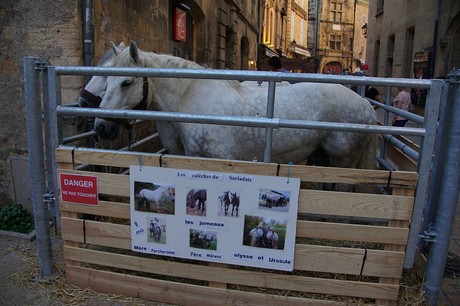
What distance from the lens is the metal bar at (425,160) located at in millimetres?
2383

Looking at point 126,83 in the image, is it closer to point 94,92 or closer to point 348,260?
point 94,92

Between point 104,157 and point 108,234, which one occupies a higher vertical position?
point 104,157

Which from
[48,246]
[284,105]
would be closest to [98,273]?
[48,246]

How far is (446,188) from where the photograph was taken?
2535mm

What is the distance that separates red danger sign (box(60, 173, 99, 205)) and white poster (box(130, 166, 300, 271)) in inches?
12.2

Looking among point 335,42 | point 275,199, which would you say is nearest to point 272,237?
point 275,199

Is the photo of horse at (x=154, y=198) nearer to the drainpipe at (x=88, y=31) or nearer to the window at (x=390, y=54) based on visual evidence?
the drainpipe at (x=88, y=31)

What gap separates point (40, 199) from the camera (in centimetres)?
303

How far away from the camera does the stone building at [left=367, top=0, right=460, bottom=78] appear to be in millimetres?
13758

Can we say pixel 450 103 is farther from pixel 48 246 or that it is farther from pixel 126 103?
pixel 48 246


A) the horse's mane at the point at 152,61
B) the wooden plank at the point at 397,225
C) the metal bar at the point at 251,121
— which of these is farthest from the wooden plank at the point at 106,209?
the wooden plank at the point at 397,225

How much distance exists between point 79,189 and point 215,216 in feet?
3.34

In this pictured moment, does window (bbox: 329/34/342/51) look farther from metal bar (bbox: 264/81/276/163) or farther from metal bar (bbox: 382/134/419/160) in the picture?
metal bar (bbox: 264/81/276/163)

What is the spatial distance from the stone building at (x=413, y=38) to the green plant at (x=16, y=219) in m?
13.4
